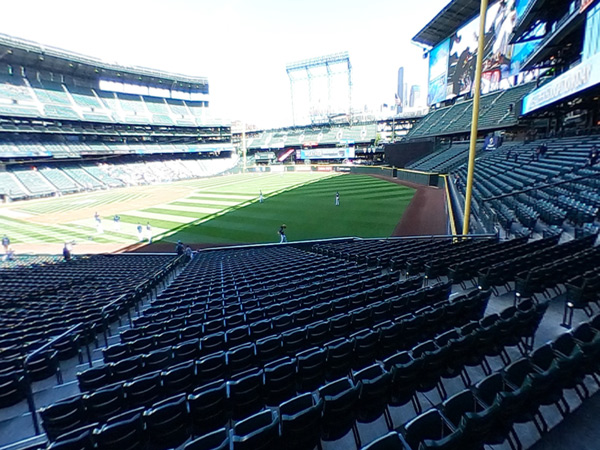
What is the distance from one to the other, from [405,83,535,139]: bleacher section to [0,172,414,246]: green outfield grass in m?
14.7

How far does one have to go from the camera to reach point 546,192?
16.8m

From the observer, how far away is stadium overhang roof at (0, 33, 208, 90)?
1889 inches

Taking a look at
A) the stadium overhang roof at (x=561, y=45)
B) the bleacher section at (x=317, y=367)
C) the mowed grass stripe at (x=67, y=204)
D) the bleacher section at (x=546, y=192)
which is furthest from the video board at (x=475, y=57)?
the mowed grass stripe at (x=67, y=204)

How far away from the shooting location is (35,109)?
2088 inches

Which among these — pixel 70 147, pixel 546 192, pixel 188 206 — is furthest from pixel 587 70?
pixel 70 147

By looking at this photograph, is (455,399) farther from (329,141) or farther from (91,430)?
(329,141)

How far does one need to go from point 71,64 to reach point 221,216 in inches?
2092

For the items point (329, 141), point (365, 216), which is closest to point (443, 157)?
point (365, 216)

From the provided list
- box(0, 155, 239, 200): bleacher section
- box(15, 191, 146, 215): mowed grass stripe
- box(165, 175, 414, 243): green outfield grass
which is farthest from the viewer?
box(0, 155, 239, 200): bleacher section

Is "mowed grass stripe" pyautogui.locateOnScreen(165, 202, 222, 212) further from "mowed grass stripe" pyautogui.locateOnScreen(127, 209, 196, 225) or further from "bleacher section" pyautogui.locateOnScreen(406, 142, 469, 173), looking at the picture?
"bleacher section" pyautogui.locateOnScreen(406, 142, 469, 173)

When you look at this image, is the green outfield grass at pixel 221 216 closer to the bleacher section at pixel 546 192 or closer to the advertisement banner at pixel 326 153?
the bleacher section at pixel 546 192

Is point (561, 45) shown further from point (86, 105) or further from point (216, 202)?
point (86, 105)

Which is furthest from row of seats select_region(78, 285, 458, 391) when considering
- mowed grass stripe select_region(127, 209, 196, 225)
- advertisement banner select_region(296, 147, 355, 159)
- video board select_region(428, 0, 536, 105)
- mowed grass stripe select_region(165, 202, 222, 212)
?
advertisement banner select_region(296, 147, 355, 159)

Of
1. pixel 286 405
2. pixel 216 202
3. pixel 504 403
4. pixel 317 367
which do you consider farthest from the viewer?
pixel 216 202
